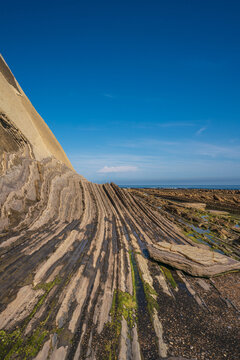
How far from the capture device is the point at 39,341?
316cm

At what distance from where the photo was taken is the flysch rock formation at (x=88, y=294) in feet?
10.9

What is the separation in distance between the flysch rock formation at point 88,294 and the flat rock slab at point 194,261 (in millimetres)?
299

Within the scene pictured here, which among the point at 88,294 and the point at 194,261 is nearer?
the point at 88,294

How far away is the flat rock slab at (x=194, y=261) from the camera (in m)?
6.38

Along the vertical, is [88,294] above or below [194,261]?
above

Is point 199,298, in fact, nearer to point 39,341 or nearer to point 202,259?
point 202,259

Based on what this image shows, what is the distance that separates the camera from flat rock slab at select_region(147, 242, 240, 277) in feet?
20.9

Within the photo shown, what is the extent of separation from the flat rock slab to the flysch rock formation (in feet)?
0.98

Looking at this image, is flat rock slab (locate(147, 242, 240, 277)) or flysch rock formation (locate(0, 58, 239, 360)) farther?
flat rock slab (locate(147, 242, 240, 277))

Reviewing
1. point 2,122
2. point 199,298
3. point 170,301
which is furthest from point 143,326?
point 2,122

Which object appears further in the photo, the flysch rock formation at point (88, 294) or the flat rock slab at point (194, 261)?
the flat rock slab at point (194, 261)

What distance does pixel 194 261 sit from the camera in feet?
22.1

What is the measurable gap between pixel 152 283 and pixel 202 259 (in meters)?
2.65

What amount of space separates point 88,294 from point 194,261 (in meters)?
4.62
